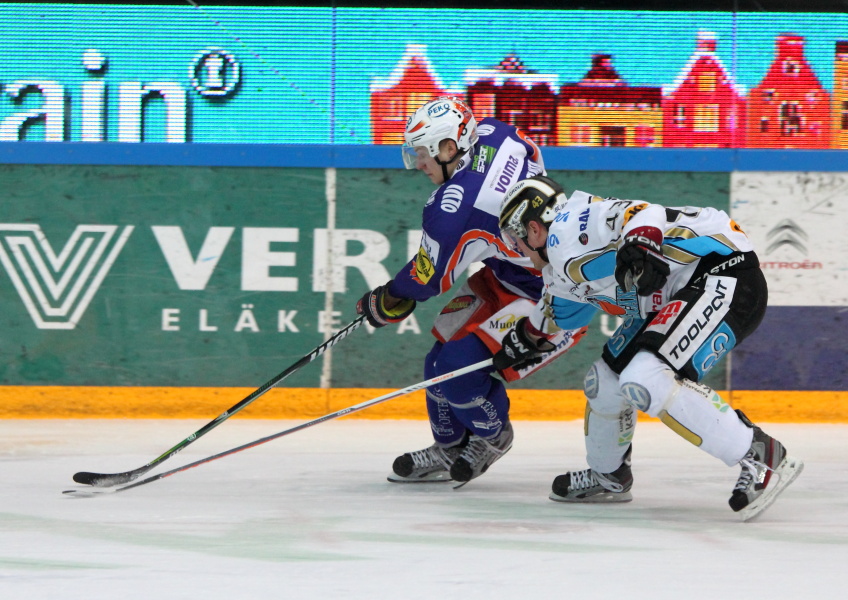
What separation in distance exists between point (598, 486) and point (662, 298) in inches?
27.8

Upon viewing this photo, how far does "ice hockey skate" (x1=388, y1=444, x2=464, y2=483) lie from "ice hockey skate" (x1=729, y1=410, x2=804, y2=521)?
1230mm

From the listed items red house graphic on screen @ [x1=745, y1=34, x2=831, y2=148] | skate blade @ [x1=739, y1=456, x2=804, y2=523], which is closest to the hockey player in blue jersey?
skate blade @ [x1=739, y1=456, x2=804, y2=523]

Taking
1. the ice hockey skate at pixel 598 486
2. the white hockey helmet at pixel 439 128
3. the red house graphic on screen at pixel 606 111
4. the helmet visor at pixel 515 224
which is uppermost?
the red house graphic on screen at pixel 606 111

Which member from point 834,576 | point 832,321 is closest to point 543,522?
point 834,576

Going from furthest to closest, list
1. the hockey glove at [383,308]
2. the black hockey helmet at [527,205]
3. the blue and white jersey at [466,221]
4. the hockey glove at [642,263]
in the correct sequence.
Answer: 1. the hockey glove at [383,308]
2. the blue and white jersey at [466,221]
3. the black hockey helmet at [527,205]
4. the hockey glove at [642,263]

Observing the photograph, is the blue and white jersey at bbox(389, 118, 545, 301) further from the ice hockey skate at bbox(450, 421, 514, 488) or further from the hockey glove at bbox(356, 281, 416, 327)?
the ice hockey skate at bbox(450, 421, 514, 488)

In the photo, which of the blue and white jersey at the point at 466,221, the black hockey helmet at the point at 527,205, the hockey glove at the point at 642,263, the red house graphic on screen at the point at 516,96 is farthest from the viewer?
the red house graphic on screen at the point at 516,96

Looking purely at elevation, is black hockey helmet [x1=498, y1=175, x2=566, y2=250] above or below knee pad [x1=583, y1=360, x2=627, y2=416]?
above

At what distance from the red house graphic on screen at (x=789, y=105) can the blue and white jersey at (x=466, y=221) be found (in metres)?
Answer: 2.68

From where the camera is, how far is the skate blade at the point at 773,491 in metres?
3.40

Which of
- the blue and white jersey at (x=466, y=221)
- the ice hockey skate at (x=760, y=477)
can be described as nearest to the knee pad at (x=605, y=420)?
the ice hockey skate at (x=760, y=477)

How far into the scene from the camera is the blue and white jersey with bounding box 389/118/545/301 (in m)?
3.95

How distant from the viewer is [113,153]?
6.14m

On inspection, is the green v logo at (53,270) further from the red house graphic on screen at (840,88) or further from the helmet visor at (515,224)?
the red house graphic on screen at (840,88)
